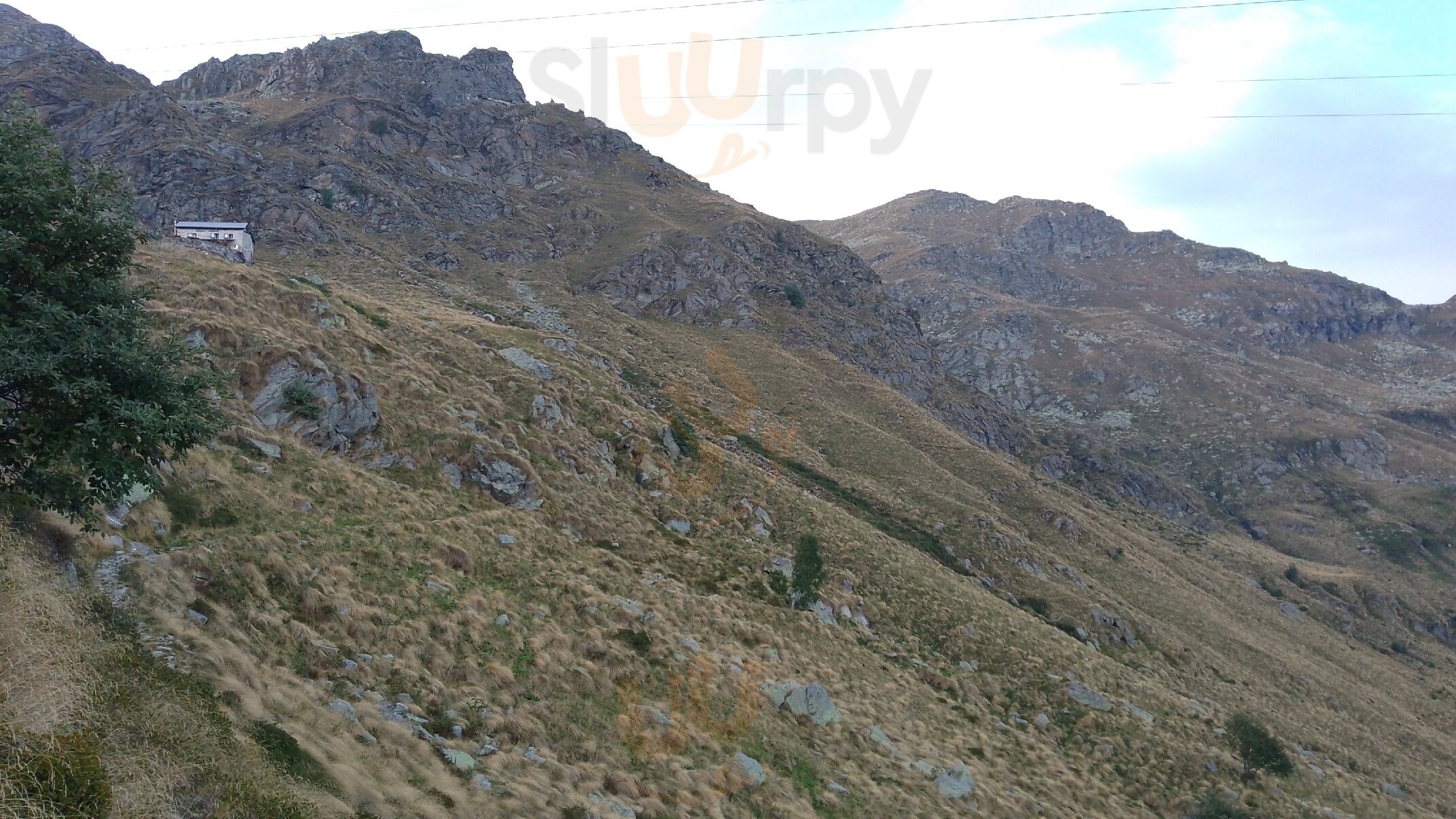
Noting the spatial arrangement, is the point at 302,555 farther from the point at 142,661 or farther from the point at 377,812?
the point at 377,812

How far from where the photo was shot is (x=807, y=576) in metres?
28.8

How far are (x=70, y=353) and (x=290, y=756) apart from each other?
23.9ft

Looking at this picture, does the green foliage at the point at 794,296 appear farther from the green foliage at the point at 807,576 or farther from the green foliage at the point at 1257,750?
the green foliage at the point at 1257,750

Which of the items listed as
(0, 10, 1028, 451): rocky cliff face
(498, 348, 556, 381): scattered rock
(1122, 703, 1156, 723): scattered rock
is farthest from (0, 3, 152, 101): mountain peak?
(1122, 703, 1156, 723): scattered rock

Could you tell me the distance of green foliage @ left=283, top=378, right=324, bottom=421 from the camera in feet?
72.3

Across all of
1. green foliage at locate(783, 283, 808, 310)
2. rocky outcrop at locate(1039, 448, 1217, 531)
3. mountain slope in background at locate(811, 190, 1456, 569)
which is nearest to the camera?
rocky outcrop at locate(1039, 448, 1217, 531)

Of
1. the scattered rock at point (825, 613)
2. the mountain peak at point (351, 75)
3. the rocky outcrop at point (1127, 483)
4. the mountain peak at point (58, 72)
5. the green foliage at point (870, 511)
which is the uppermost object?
the mountain peak at point (351, 75)

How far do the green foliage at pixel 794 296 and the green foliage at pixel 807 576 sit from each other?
6395cm

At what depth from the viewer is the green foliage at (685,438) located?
127 feet

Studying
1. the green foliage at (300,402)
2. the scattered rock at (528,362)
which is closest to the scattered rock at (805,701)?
the green foliage at (300,402)

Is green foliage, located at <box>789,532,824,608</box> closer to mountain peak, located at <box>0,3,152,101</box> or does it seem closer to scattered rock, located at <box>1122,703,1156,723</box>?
scattered rock, located at <box>1122,703,1156,723</box>

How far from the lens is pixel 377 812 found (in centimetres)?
948

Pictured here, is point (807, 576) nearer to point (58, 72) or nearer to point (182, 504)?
point (182, 504)

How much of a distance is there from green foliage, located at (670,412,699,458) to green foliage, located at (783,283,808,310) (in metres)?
50.5
